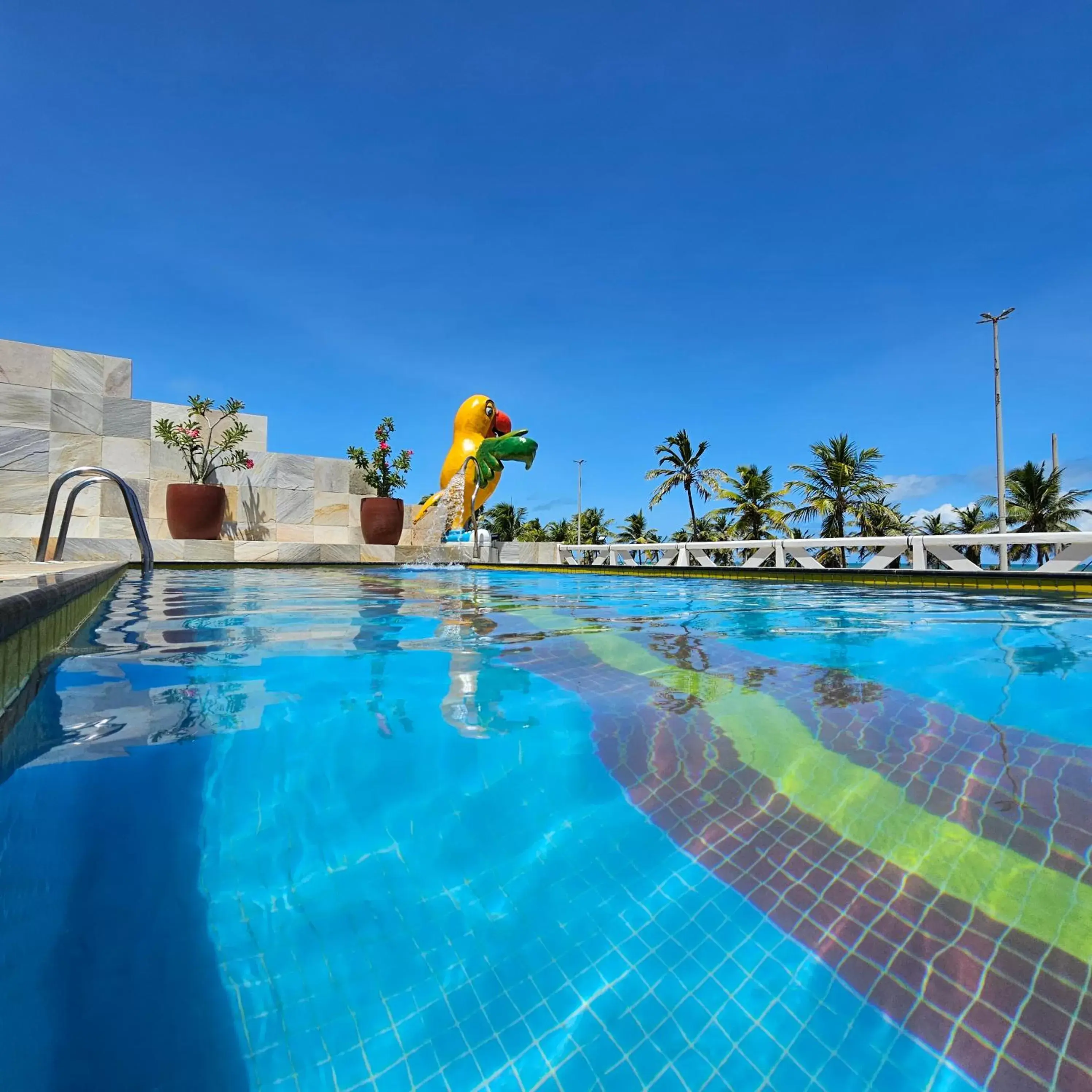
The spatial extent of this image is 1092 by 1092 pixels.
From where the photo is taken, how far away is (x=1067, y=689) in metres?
2.22

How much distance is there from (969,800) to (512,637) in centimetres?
216

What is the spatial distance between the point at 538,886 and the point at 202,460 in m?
12.7

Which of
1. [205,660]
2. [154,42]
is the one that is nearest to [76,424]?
[154,42]

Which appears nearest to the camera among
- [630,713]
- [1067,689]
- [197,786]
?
[197,786]

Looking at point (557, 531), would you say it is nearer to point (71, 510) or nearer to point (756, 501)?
point (756, 501)

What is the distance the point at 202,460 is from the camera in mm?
11672

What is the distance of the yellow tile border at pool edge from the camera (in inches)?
43.5

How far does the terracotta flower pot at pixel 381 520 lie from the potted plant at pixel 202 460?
2.39 meters

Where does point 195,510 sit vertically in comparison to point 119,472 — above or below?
below

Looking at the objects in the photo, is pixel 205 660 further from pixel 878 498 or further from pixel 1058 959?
pixel 878 498

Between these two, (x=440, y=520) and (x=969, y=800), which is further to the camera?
(x=440, y=520)

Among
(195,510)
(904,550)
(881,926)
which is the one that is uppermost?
(195,510)

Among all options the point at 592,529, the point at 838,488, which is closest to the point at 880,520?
the point at 838,488

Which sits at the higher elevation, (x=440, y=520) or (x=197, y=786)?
(x=440, y=520)
